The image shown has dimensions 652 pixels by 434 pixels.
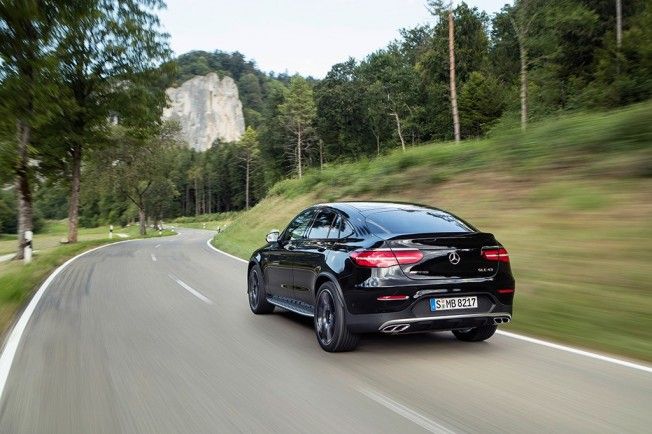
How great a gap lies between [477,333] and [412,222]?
4.88 ft

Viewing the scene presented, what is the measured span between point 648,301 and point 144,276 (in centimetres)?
1079

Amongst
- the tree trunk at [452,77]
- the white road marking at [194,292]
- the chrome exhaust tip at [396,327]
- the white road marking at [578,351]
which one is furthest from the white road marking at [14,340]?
the tree trunk at [452,77]

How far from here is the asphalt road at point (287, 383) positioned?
13.0 ft

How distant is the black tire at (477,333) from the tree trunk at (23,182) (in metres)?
19.4

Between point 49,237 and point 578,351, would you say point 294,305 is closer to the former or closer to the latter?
point 578,351

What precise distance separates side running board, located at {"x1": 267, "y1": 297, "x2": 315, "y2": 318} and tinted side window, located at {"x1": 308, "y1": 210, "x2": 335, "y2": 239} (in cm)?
84

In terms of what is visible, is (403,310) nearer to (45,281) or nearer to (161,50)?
(45,281)

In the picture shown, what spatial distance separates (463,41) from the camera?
52656mm

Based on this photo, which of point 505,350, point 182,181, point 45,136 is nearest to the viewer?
point 505,350

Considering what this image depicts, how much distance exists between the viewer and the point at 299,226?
25.0ft

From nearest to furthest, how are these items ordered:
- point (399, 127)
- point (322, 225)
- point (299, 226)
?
→ 1. point (322, 225)
2. point (299, 226)
3. point (399, 127)

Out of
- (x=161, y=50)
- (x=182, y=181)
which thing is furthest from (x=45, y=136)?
(x=182, y=181)

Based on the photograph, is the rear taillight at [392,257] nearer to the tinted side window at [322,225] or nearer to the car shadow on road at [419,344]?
the car shadow on road at [419,344]

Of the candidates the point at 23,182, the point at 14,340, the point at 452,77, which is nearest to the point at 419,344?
the point at 14,340
